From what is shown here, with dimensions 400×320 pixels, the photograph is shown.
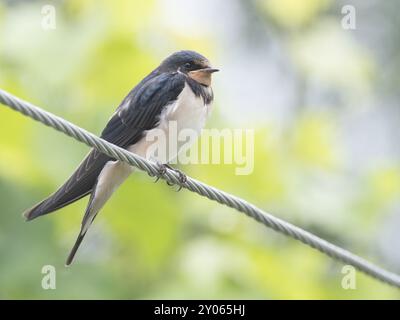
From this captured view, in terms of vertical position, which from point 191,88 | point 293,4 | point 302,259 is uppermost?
point 293,4

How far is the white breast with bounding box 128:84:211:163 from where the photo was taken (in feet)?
8.92

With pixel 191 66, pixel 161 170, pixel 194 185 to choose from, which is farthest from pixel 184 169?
pixel 194 185

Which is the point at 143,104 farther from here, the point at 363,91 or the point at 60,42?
the point at 363,91

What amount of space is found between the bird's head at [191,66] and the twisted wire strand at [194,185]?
32cm

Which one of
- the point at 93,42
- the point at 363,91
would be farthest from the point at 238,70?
the point at 93,42

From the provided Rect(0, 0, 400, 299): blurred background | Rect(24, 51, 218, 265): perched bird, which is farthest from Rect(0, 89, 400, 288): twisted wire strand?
Rect(0, 0, 400, 299): blurred background

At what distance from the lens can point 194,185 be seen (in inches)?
91.9

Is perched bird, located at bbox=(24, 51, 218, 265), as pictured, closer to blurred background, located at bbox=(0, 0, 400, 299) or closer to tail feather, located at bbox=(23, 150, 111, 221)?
tail feather, located at bbox=(23, 150, 111, 221)

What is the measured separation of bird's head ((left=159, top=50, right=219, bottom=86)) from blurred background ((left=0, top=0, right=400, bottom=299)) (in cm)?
40

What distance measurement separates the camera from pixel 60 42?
3178 mm

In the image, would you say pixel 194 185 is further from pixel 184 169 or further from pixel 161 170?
pixel 184 169

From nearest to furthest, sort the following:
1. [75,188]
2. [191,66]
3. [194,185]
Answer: [194,185] → [75,188] → [191,66]

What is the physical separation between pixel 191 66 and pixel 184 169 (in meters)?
0.62

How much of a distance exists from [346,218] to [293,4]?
0.80 m
